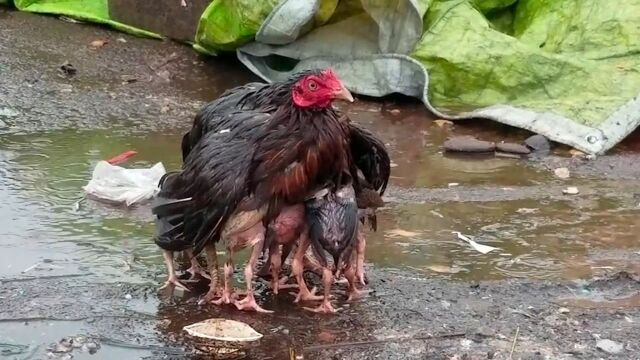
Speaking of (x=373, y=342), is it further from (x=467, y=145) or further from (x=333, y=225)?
(x=467, y=145)

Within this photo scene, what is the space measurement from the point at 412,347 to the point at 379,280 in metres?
0.60

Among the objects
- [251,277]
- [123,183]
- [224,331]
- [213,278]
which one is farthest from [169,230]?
[123,183]

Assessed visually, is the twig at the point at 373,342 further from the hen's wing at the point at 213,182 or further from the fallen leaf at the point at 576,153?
the fallen leaf at the point at 576,153

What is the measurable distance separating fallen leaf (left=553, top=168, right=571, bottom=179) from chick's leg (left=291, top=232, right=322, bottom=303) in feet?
6.85

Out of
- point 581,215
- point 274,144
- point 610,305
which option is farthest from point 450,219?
point 274,144

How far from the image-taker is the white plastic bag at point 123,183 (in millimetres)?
5285

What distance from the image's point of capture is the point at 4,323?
406 centimetres

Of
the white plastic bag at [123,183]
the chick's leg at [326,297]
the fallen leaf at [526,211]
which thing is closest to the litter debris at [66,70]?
the white plastic bag at [123,183]

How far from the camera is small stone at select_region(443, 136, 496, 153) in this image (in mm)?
6265

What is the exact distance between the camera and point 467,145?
6.27m

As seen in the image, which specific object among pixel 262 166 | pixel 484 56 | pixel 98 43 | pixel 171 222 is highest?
pixel 262 166

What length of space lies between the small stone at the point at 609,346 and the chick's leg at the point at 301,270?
113 centimetres

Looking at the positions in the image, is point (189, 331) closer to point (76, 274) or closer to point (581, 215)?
point (76, 274)

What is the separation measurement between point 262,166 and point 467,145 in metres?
2.55
